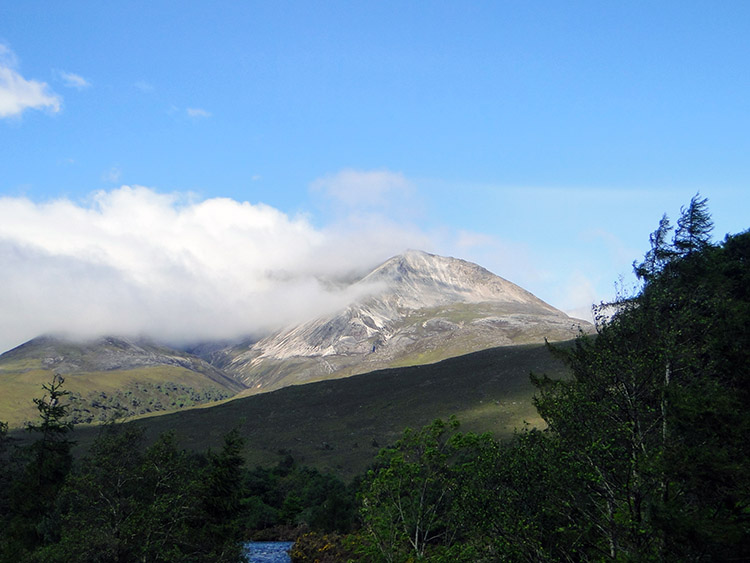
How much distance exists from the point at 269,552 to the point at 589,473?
6288 centimetres

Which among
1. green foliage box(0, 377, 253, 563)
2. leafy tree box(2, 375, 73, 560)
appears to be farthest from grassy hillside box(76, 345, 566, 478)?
green foliage box(0, 377, 253, 563)

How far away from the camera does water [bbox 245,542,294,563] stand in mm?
69500

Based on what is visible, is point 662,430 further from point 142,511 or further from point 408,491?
point 142,511

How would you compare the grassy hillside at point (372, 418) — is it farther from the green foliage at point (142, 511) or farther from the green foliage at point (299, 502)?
the green foliage at point (142, 511)

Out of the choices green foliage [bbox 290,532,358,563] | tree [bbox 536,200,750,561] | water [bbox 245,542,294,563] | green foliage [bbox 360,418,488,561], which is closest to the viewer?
tree [bbox 536,200,750,561]

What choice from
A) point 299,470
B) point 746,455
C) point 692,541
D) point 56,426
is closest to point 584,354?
point 746,455

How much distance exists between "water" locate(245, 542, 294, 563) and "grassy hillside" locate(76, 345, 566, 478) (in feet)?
135

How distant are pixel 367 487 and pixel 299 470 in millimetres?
83669

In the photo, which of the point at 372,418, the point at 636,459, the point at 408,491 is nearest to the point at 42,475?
the point at 408,491

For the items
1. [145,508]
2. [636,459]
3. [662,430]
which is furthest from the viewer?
[145,508]

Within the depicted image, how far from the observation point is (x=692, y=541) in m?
20.4

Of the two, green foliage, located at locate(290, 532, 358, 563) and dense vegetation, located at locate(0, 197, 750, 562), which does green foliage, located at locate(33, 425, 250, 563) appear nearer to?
dense vegetation, located at locate(0, 197, 750, 562)

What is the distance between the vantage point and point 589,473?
23188 mm

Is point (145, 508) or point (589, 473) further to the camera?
point (145, 508)
